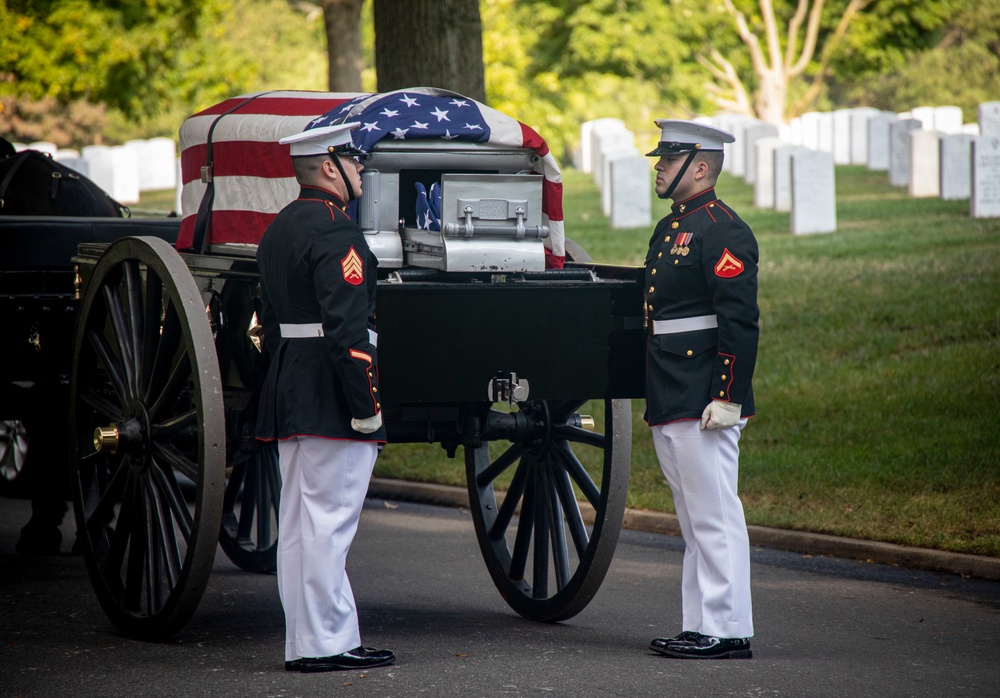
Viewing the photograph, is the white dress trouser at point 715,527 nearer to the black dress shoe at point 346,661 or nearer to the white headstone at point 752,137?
the black dress shoe at point 346,661

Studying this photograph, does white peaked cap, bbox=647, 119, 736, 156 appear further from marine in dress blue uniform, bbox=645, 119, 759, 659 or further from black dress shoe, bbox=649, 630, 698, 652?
black dress shoe, bbox=649, 630, 698, 652

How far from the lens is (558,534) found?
575cm

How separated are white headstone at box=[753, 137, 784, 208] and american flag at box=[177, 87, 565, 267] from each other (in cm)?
1438

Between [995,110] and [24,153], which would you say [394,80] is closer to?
[24,153]

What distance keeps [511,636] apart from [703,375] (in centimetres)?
133

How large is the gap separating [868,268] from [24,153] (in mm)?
8752

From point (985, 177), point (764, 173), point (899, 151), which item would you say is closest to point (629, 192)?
point (764, 173)

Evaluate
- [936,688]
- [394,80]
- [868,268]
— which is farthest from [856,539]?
[868,268]

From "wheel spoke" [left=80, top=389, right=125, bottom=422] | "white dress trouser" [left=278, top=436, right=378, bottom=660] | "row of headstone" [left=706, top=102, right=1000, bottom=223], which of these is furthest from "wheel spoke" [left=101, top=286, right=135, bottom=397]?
"row of headstone" [left=706, top=102, right=1000, bottom=223]

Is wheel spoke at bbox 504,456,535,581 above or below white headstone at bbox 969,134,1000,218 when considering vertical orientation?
below

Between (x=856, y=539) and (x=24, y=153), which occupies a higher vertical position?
(x=24, y=153)

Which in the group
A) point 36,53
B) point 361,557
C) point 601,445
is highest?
point 36,53

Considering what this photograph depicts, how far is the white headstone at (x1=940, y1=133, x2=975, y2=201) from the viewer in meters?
18.0

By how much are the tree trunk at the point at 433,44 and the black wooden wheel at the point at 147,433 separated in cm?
410
